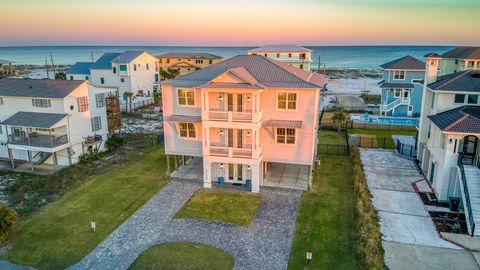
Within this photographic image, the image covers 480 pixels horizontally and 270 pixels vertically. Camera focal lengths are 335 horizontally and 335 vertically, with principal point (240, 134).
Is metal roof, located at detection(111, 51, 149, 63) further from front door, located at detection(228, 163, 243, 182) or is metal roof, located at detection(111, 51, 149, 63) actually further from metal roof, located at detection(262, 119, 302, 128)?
metal roof, located at detection(262, 119, 302, 128)

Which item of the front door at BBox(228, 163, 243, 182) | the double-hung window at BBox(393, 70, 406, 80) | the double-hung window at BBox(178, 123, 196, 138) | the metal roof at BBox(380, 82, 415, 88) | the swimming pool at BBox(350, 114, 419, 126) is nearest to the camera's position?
the front door at BBox(228, 163, 243, 182)

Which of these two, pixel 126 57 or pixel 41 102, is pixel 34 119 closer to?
pixel 41 102

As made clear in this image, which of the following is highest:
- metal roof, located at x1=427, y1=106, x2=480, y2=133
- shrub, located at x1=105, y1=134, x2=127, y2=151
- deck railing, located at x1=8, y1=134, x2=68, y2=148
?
metal roof, located at x1=427, y1=106, x2=480, y2=133

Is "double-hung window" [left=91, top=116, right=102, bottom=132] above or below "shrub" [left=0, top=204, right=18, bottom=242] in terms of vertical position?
above

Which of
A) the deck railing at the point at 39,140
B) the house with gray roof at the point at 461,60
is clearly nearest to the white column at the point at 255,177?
the deck railing at the point at 39,140

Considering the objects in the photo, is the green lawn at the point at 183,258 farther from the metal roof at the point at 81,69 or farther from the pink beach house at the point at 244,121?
the metal roof at the point at 81,69

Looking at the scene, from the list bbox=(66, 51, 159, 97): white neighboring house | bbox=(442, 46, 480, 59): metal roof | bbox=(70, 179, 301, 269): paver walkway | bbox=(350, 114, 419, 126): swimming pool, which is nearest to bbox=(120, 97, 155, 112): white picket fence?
bbox=(66, 51, 159, 97): white neighboring house

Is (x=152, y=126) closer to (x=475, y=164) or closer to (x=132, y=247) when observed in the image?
(x=132, y=247)

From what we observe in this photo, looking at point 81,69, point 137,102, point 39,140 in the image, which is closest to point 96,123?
point 39,140

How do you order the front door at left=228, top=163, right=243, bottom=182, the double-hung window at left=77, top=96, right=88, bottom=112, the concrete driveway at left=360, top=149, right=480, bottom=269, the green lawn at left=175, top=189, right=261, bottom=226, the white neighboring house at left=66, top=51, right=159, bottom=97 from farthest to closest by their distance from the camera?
the white neighboring house at left=66, top=51, right=159, bottom=97, the double-hung window at left=77, top=96, right=88, bottom=112, the front door at left=228, top=163, right=243, bottom=182, the green lawn at left=175, top=189, right=261, bottom=226, the concrete driveway at left=360, top=149, right=480, bottom=269
